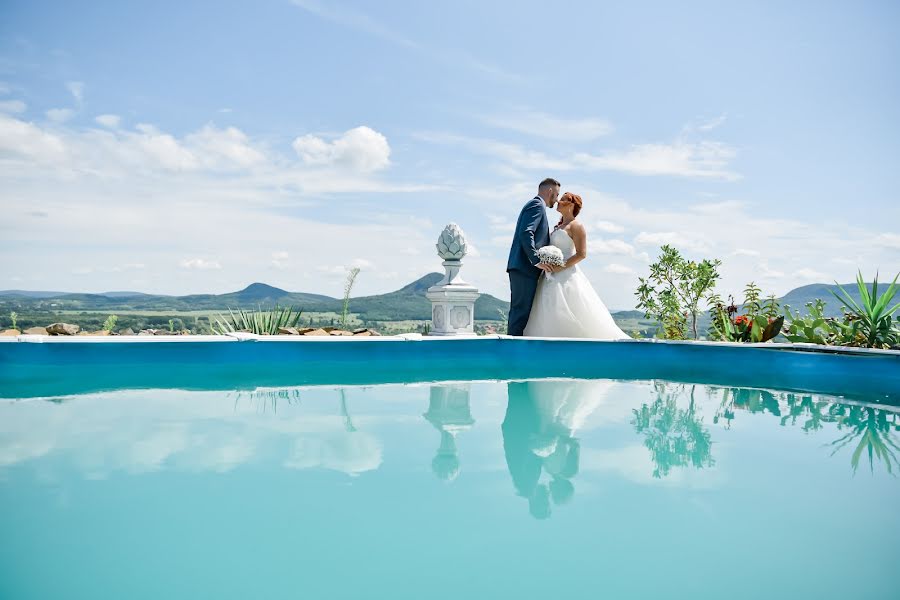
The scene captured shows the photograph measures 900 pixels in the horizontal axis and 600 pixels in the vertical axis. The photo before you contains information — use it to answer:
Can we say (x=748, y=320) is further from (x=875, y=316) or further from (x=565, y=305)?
(x=565, y=305)

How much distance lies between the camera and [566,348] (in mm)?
6422

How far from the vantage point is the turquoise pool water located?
5.59ft

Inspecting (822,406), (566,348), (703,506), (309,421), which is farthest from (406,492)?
(566,348)

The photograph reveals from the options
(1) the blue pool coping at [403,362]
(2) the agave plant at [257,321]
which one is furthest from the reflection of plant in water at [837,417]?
(2) the agave plant at [257,321]

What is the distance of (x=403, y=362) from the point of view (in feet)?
20.8

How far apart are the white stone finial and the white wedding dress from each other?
1314 mm

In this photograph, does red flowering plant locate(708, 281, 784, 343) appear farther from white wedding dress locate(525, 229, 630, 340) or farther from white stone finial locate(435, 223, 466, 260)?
white stone finial locate(435, 223, 466, 260)

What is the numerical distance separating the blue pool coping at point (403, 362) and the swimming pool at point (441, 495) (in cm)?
59

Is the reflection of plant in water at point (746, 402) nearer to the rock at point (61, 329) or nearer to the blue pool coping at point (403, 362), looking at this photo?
the blue pool coping at point (403, 362)

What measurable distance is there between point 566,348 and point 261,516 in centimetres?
468

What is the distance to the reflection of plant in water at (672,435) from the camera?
2.95 meters

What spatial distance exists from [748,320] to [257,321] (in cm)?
602

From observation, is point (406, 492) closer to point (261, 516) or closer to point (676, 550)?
point (261, 516)

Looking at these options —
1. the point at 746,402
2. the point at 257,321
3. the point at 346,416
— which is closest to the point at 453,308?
the point at 257,321
